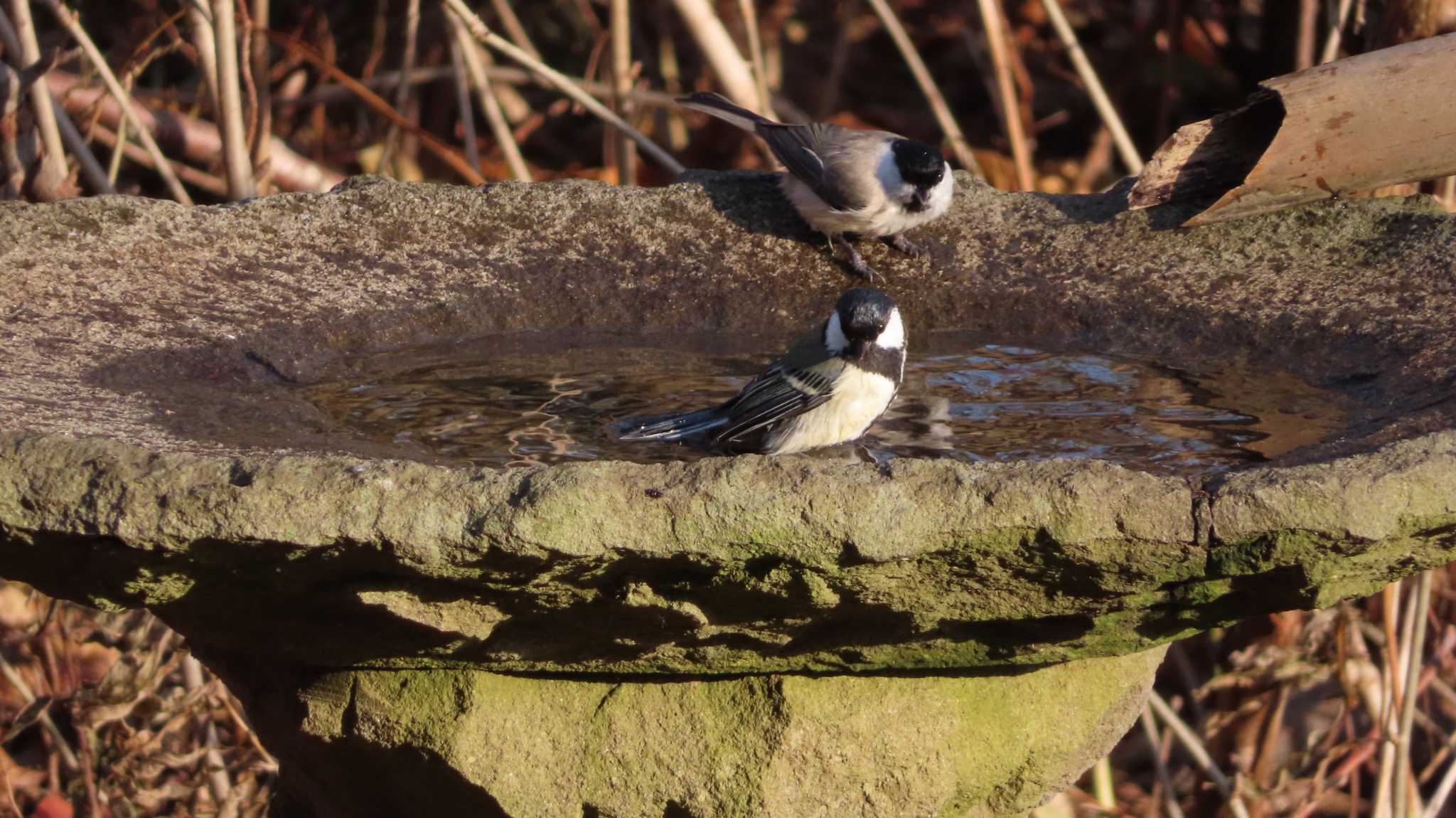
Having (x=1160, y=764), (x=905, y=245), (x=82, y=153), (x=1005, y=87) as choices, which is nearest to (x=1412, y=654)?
(x=1160, y=764)

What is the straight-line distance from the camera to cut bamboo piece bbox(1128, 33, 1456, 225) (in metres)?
3.10

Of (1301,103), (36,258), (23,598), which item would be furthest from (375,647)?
(23,598)

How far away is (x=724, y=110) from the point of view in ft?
14.9

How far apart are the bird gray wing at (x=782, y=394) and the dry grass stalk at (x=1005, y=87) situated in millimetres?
2247

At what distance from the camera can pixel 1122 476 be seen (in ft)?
6.22

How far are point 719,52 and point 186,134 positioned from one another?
1783 millimetres

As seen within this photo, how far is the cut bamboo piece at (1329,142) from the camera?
310 centimetres

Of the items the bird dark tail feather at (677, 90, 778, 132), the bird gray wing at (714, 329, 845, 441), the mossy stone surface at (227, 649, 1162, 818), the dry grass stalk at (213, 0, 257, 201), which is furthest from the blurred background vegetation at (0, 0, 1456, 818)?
the bird gray wing at (714, 329, 845, 441)

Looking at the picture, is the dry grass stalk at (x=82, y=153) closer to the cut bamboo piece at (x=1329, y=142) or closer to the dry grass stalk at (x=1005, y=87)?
the dry grass stalk at (x=1005, y=87)

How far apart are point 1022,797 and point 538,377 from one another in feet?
3.99

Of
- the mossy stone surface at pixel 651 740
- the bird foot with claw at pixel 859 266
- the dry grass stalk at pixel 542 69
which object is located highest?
the dry grass stalk at pixel 542 69

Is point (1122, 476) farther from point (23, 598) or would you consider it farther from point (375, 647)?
point (23, 598)

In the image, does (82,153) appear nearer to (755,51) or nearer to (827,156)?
(827,156)

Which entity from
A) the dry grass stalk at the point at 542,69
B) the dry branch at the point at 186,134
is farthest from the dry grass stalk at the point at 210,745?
the dry grass stalk at the point at 542,69
